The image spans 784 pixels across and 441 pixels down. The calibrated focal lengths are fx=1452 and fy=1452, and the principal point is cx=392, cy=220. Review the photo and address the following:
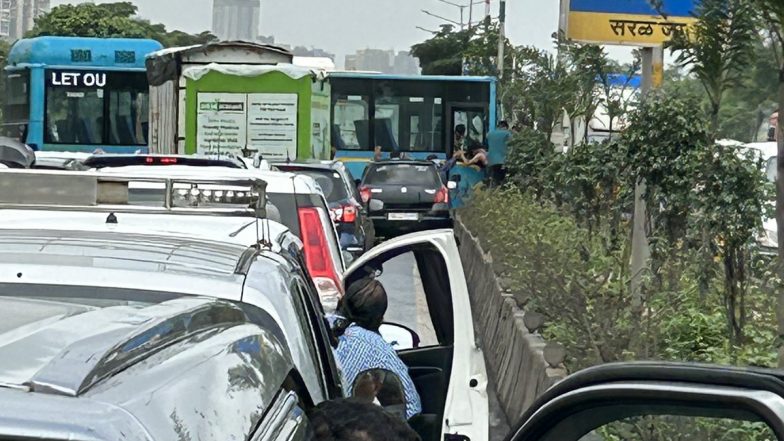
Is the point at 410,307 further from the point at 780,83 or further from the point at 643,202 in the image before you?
the point at 780,83

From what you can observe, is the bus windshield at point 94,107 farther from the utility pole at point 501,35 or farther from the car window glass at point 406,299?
the utility pole at point 501,35

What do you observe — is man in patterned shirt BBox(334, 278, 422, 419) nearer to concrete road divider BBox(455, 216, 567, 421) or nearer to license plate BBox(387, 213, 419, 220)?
concrete road divider BBox(455, 216, 567, 421)

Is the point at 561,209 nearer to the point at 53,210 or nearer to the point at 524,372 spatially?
the point at 524,372

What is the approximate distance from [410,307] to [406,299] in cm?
78

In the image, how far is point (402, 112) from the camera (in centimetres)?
3297

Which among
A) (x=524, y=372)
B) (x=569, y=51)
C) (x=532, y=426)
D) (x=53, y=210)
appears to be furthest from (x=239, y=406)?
(x=569, y=51)

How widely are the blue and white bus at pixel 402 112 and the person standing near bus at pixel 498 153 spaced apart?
2080 mm

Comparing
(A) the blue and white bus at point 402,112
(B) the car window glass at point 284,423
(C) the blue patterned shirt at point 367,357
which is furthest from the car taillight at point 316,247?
(A) the blue and white bus at point 402,112

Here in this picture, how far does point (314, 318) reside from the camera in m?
4.77

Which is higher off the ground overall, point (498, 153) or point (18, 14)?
point (18, 14)

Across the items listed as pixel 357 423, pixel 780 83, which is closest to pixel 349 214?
pixel 780 83

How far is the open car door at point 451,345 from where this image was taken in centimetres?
589

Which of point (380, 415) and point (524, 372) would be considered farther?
point (524, 372)

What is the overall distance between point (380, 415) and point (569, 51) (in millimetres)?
18613
